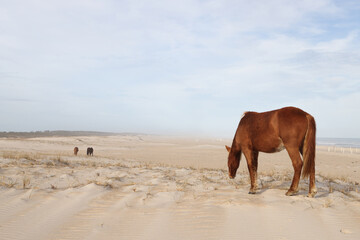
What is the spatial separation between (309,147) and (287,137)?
45cm

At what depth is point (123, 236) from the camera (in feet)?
11.2

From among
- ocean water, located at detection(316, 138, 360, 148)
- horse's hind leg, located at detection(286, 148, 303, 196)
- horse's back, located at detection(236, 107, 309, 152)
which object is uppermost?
horse's back, located at detection(236, 107, 309, 152)

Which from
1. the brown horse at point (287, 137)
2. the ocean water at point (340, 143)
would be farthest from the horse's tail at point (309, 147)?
the ocean water at point (340, 143)

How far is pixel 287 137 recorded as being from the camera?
5.12 metres

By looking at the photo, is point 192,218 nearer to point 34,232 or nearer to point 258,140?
Result: point 34,232

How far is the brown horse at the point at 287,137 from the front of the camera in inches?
199

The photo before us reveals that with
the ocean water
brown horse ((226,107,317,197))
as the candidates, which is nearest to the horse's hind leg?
brown horse ((226,107,317,197))

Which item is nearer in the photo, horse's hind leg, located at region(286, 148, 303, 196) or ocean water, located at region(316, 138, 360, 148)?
horse's hind leg, located at region(286, 148, 303, 196)


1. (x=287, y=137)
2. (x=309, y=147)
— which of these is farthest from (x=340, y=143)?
(x=287, y=137)

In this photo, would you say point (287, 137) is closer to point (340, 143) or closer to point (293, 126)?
point (293, 126)

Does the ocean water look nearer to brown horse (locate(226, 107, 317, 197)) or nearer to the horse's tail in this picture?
brown horse (locate(226, 107, 317, 197))

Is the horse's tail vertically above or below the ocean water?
above

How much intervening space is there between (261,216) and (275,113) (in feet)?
7.60

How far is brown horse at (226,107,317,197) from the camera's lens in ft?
16.5
